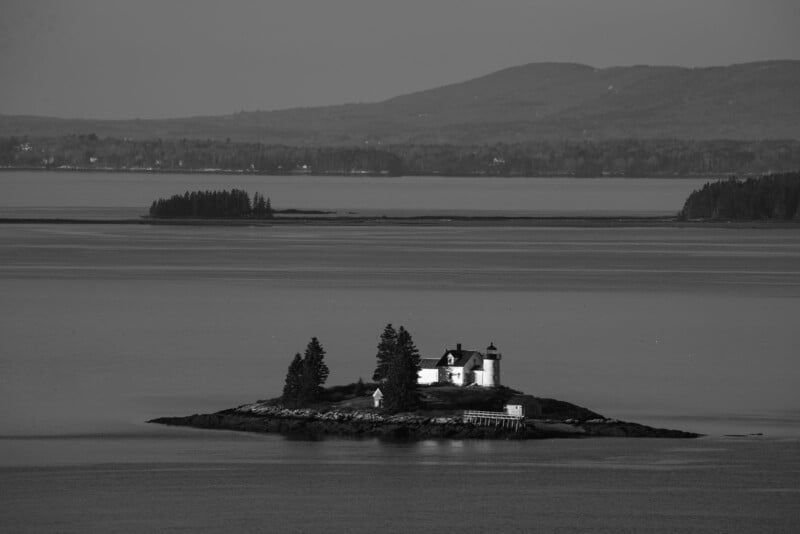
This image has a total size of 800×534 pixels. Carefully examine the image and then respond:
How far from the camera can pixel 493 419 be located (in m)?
40.9

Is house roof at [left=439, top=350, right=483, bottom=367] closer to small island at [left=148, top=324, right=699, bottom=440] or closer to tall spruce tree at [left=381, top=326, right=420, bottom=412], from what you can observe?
small island at [left=148, top=324, right=699, bottom=440]

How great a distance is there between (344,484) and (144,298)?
40.7 metres

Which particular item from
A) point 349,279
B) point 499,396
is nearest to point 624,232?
point 349,279

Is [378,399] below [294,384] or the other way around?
below

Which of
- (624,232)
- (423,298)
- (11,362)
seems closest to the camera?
(11,362)

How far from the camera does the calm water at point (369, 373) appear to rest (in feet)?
114

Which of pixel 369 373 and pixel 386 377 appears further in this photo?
pixel 369 373

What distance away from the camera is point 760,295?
7944cm

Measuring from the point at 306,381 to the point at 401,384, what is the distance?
2.54 meters

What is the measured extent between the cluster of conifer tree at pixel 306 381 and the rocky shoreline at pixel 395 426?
37 cm

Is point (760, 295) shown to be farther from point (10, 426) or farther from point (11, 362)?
point (10, 426)

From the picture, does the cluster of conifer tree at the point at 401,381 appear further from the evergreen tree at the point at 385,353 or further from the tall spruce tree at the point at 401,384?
the evergreen tree at the point at 385,353

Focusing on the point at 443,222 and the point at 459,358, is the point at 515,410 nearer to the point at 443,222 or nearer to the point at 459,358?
Result: the point at 459,358

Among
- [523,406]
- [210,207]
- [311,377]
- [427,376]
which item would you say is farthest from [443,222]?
→ [523,406]
